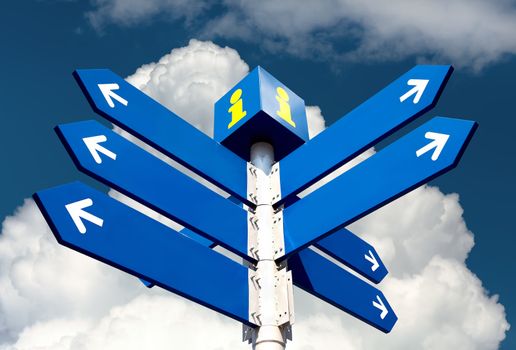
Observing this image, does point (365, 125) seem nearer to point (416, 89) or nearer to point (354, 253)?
point (416, 89)

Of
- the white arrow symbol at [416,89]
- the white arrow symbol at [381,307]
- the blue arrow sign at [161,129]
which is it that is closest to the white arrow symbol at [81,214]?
the blue arrow sign at [161,129]

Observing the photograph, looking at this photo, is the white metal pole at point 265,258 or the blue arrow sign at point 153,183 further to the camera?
the white metal pole at point 265,258

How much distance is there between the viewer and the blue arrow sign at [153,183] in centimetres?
332

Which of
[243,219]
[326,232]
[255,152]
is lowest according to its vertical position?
[326,232]

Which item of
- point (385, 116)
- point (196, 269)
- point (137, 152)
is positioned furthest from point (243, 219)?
point (385, 116)

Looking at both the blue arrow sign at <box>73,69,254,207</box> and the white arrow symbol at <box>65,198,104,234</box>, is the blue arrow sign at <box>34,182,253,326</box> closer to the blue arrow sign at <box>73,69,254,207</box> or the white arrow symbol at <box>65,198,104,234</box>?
the white arrow symbol at <box>65,198,104,234</box>

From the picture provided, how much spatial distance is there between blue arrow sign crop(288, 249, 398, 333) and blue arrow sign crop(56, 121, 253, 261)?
50 cm

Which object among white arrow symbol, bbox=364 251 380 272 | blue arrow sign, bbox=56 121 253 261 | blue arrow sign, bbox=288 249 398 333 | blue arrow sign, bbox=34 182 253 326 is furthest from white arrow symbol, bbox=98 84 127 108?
white arrow symbol, bbox=364 251 380 272

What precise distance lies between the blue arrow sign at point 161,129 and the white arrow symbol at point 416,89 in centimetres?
126

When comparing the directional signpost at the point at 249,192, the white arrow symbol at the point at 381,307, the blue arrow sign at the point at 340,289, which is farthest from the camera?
the white arrow symbol at the point at 381,307

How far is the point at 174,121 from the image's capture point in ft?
13.3

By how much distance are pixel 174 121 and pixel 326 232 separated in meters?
1.24

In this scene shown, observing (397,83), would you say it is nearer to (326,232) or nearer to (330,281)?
(326,232)

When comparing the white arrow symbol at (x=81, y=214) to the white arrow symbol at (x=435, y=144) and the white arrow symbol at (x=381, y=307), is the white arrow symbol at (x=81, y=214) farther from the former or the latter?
the white arrow symbol at (x=381, y=307)
